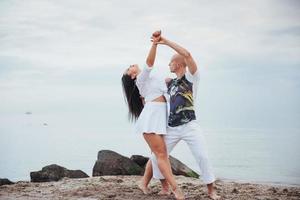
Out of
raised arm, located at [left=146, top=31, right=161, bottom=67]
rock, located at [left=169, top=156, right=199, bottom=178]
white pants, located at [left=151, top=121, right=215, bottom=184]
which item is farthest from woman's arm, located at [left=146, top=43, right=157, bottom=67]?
rock, located at [left=169, top=156, right=199, bottom=178]

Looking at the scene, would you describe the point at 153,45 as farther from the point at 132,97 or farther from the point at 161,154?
the point at 161,154

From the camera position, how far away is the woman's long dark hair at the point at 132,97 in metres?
7.96

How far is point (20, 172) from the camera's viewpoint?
19812 mm

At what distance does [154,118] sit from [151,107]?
0.17 metres

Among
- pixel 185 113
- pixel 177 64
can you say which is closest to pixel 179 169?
pixel 185 113

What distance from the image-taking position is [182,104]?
24.7ft

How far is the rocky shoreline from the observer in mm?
8352

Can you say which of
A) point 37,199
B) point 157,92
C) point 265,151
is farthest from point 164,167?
point 265,151

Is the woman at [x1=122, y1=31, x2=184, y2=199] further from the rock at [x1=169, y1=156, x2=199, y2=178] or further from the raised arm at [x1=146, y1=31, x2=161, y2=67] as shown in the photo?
the rock at [x1=169, y1=156, x2=199, y2=178]

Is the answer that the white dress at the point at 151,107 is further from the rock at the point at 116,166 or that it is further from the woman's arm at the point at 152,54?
the rock at the point at 116,166

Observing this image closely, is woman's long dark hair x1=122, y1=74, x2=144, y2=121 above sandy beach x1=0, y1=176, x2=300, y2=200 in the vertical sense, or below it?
above

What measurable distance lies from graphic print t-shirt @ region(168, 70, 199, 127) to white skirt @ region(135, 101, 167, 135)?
0.13m

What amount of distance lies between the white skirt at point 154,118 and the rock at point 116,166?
12.4 ft

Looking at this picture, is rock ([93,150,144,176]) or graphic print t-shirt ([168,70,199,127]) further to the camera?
rock ([93,150,144,176])
